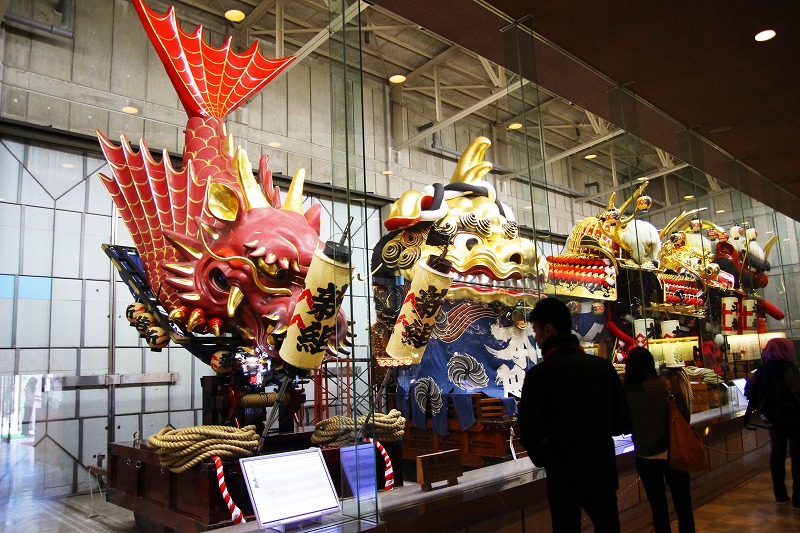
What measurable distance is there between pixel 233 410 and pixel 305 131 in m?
3.08

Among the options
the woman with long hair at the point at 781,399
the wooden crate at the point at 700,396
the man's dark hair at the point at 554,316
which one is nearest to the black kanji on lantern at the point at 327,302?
the man's dark hair at the point at 554,316

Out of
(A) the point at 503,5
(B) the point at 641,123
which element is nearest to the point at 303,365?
(A) the point at 503,5

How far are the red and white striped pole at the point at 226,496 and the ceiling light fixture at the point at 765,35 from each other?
362cm

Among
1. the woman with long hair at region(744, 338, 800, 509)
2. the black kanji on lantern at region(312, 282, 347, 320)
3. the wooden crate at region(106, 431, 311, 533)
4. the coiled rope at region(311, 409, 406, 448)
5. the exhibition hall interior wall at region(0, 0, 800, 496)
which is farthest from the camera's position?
the exhibition hall interior wall at region(0, 0, 800, 496)

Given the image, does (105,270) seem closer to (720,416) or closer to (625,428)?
(625,428)

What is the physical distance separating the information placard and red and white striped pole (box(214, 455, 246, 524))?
1.30 ft

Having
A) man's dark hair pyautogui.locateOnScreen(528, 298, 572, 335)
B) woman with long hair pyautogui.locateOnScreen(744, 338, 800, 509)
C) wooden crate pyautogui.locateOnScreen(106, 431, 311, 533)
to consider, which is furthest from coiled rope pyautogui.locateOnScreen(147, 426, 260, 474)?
woman with long hair pyautogui.locateOnScreen(744, 338, 800, 509)

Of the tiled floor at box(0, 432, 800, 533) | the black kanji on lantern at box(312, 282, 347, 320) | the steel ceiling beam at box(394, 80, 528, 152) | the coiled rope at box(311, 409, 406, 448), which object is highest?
the steel ceiling beam at box(394, 80, 528, 152)

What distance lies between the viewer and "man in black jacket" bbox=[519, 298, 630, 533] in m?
1.74

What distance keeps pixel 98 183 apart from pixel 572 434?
14.9 feet

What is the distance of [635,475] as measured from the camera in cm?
321

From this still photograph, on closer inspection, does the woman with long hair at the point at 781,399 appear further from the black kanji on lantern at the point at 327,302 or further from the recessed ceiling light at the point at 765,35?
the black kanji on lantern at the point at 327,302

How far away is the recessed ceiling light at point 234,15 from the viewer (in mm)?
5242

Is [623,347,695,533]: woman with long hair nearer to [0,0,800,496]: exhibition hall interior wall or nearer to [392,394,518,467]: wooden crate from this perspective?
[392,394,518,467]: wooden crate
